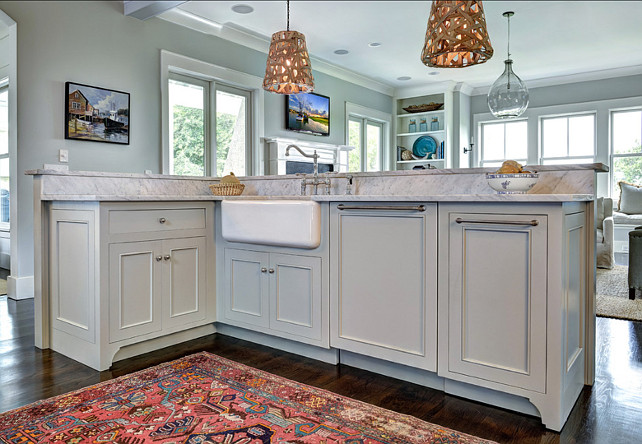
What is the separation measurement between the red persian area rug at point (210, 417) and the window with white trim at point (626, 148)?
289 inches

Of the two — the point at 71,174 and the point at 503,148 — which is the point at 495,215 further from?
the point at 503,148

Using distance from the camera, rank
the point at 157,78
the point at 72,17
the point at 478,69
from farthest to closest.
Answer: the point at 478,69 → the point at 157,78 → the point at 72,17

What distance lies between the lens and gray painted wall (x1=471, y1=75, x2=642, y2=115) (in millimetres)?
7391

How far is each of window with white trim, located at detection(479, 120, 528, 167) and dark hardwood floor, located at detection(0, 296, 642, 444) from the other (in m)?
6.04

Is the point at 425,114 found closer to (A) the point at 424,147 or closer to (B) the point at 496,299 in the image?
(A) the point at 424,147

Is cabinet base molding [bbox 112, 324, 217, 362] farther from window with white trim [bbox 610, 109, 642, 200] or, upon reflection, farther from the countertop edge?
window with white trim [bbox 610, 109, 642, 200]

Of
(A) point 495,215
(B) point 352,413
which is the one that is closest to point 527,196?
(A) point 495,215

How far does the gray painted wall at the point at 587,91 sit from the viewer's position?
739cm

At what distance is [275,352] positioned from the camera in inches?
103

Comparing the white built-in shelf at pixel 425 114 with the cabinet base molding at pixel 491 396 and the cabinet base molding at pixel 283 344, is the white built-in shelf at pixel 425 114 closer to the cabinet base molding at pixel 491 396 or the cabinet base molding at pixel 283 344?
the cabinet base molding at pixel 283 344

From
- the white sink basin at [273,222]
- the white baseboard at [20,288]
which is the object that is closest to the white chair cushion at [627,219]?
the white sink basin at [273,222]

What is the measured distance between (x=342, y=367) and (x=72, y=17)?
12.7 ft

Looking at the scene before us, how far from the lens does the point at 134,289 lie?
8.07 ft

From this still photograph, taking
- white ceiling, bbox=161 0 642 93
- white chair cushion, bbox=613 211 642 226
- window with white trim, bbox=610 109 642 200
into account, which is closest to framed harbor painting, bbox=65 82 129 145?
white ceiling, bbox=161 0 642 93
